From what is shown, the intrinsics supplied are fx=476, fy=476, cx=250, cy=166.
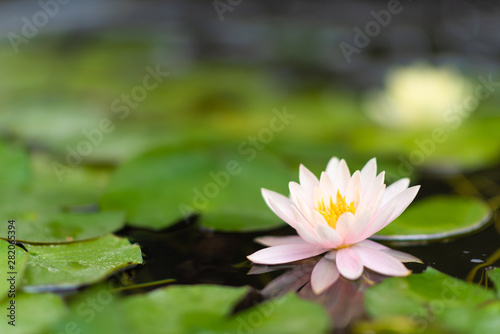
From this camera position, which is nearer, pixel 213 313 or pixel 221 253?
pixel 213 313

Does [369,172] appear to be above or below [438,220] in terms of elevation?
above

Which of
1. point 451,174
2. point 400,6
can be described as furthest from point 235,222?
point 400,6

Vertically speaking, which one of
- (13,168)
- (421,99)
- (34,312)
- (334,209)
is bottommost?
(34,312)

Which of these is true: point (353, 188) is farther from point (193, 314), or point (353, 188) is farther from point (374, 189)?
point (193, 314)

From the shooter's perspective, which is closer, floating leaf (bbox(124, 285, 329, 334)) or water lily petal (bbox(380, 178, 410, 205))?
floating leaf (bbox(124, 285, 329, 334))

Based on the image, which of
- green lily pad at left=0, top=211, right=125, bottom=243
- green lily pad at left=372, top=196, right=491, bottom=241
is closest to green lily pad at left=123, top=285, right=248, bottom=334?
green lily pad at left=0, top=211, right=125, bottom=243

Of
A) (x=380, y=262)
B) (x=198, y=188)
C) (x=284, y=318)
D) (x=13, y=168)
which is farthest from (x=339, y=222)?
(x=13, y=168)

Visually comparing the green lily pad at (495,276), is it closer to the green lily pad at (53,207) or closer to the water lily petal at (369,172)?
the water lily petal at (369,172)

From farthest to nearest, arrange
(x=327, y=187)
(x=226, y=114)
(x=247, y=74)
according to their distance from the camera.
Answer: (x=247, y=74)
(x=226, y=114)
(x=327, y=187)

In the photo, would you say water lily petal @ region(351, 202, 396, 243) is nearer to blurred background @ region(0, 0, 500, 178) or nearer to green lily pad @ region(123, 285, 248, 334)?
green lily pad @ region(123, 285, 248, 334)
